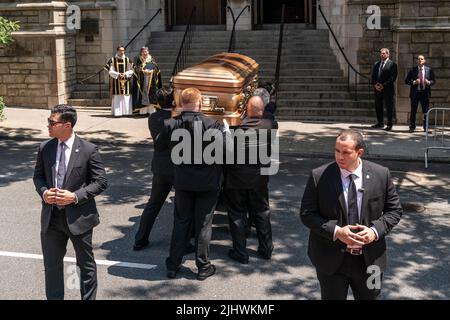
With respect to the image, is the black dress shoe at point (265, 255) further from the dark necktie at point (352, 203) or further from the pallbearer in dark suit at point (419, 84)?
the pallbearer in dark suit at point (419, 84)

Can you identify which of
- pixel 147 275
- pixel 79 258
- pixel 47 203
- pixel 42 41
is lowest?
pixel 147 275

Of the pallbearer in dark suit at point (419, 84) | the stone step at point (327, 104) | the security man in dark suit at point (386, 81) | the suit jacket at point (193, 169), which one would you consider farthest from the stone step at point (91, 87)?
the suit jacket at point (193, 169)

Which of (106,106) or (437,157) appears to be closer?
(437,157)

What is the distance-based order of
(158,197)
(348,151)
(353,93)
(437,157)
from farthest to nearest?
1. (353,93)
2. (437,157)
3. (158,197)
4. (348,151)

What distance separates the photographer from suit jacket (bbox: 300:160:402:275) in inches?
181

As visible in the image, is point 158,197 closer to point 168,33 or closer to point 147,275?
point 147,275

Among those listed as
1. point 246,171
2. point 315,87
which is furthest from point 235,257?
point 315,87

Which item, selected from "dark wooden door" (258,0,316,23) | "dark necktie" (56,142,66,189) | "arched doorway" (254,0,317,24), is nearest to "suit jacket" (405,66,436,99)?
"arched doorway" (254,0,317,24)

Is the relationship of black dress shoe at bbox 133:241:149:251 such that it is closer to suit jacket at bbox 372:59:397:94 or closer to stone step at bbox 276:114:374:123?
suit jacket at bbox 372:59:397:94

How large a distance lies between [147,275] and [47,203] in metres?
1.68

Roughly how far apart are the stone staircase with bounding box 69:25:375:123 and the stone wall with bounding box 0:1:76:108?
78 cm

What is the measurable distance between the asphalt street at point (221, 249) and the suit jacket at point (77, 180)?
3.44ft
